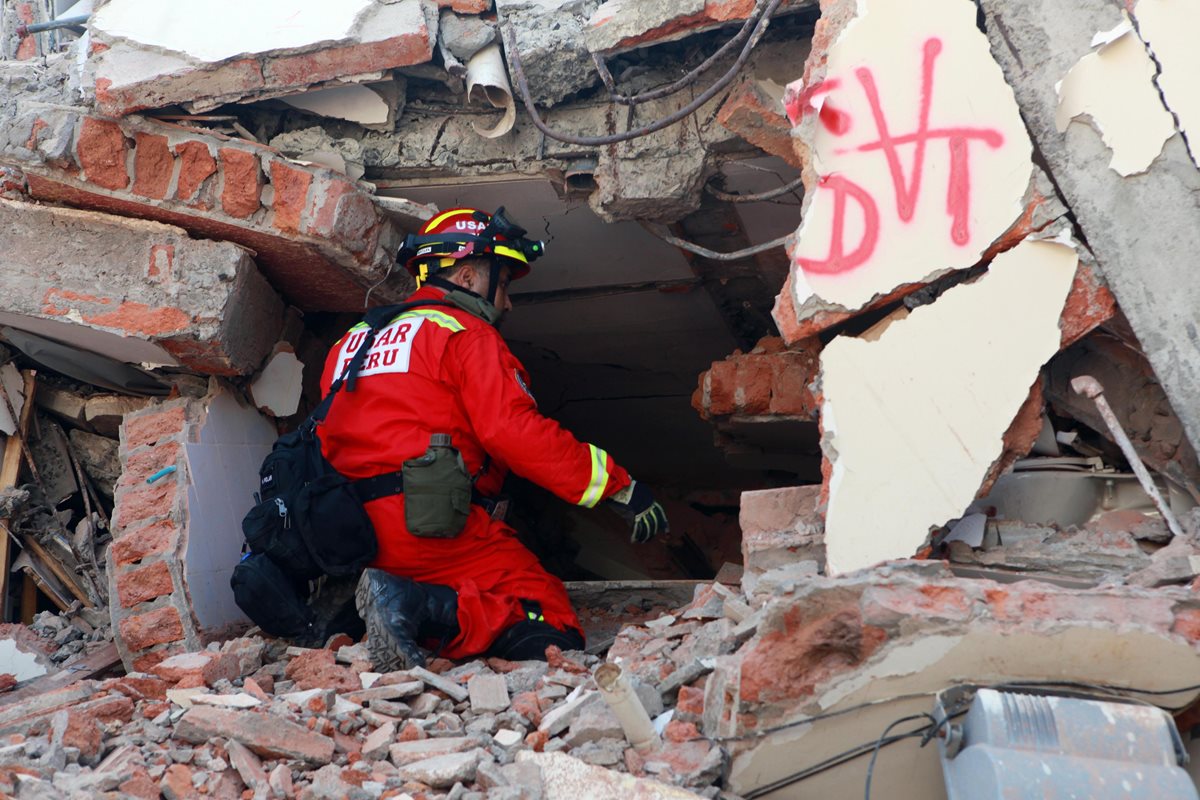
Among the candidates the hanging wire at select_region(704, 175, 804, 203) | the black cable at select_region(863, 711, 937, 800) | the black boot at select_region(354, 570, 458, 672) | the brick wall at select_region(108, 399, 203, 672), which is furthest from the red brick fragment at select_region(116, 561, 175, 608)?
the black cable at select_region(863, 711, 937, 800)

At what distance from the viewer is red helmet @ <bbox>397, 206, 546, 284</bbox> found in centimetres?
434

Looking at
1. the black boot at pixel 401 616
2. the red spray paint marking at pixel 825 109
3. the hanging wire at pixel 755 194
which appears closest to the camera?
the red spray paint marking at pixel 825 109

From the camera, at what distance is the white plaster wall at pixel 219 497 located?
4.20 meters

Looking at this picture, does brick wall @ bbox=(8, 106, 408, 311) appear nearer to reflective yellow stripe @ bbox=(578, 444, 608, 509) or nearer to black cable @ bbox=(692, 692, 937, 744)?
reflective yellow stripe @ bbox=(578, 444, 608, 509)

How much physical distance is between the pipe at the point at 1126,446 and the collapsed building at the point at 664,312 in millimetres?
17

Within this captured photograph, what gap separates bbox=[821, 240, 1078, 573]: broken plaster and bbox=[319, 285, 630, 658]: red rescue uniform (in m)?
1.14

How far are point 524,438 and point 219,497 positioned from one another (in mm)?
1287

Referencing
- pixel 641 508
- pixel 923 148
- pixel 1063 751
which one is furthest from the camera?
pixel 641 508

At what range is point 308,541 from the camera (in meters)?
Result: 3.95

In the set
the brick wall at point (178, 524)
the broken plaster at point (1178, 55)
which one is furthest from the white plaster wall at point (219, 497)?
the broken plaster at point (1178, 55)

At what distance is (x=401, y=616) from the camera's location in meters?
3.66

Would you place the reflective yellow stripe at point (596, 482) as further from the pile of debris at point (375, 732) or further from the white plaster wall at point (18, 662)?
the white plaster wall at point (18, 662)

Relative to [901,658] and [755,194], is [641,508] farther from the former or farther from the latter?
[901,658]

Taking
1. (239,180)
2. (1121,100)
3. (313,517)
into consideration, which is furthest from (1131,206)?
(239,180)
